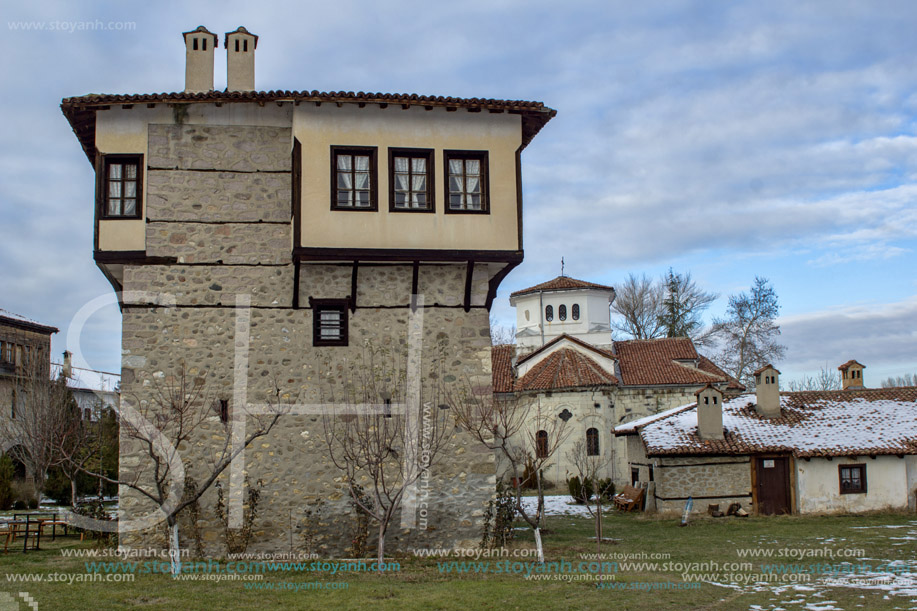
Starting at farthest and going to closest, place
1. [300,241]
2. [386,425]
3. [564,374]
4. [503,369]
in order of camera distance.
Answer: [503,369] → [564,374] → [386,425] → [300,241]

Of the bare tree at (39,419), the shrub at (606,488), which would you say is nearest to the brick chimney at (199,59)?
the bare tree at (39,419)

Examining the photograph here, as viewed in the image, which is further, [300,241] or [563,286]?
[563,286]

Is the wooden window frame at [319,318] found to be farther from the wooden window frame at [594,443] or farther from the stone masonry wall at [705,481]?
the wooden window frame at [594,443]

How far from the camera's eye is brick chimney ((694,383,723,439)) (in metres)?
22.4

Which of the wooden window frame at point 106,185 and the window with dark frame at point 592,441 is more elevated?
the wooden window frame at point 106,185

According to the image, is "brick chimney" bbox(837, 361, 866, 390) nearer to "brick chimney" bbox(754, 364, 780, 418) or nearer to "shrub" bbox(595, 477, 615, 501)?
"brick chimney" bbox(754, 364, 780, 418)

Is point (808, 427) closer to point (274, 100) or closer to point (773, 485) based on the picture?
point (773, 485)

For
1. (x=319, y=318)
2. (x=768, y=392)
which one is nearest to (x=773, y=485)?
(x=768, y=392)

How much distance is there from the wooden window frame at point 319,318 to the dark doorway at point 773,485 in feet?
44.9

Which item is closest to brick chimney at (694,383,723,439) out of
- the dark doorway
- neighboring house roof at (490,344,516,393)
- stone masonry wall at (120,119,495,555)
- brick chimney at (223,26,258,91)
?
the dark doorway

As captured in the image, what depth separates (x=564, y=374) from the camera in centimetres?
3241

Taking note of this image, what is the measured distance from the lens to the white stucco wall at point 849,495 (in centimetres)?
2164

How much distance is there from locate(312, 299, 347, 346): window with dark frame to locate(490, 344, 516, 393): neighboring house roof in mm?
18481

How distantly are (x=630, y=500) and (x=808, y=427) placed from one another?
5820 mm
